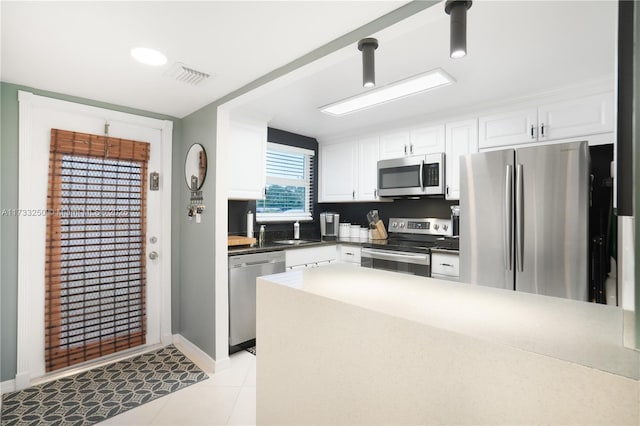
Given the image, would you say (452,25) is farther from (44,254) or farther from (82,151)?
(44,254)

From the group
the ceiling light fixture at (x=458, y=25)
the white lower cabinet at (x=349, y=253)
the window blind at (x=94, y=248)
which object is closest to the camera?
the ceiling light fixture at (x=458, y=25)

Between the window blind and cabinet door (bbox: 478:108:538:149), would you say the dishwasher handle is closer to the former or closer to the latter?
the window blind

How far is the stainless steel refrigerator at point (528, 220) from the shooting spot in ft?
7.04

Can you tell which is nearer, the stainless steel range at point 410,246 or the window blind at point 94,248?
the window blind at point 94,248

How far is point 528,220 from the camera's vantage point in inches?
90.6

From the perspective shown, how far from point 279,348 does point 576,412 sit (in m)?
0.88

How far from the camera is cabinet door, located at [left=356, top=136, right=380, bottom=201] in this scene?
12.5 ft

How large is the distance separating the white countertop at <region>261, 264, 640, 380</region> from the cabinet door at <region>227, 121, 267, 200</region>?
210 cm

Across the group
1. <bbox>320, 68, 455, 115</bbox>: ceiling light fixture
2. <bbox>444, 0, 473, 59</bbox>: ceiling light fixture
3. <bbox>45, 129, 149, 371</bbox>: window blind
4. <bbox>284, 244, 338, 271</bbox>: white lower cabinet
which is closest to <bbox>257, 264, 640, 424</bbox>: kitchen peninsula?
<bbox>444, 0, 473, 59</bbox>: ceiling light fixture

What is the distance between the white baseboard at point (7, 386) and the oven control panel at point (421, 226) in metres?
3.75

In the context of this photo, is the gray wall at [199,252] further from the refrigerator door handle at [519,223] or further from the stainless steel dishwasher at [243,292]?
the refrigerator door handle at [519,223]

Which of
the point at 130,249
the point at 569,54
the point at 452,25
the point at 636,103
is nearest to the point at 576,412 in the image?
the point at 636,103

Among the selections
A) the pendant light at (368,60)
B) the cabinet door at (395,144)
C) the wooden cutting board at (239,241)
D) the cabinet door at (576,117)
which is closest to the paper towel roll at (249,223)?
the wooden cutting board at (239,241)

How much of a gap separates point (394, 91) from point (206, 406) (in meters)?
2.66
